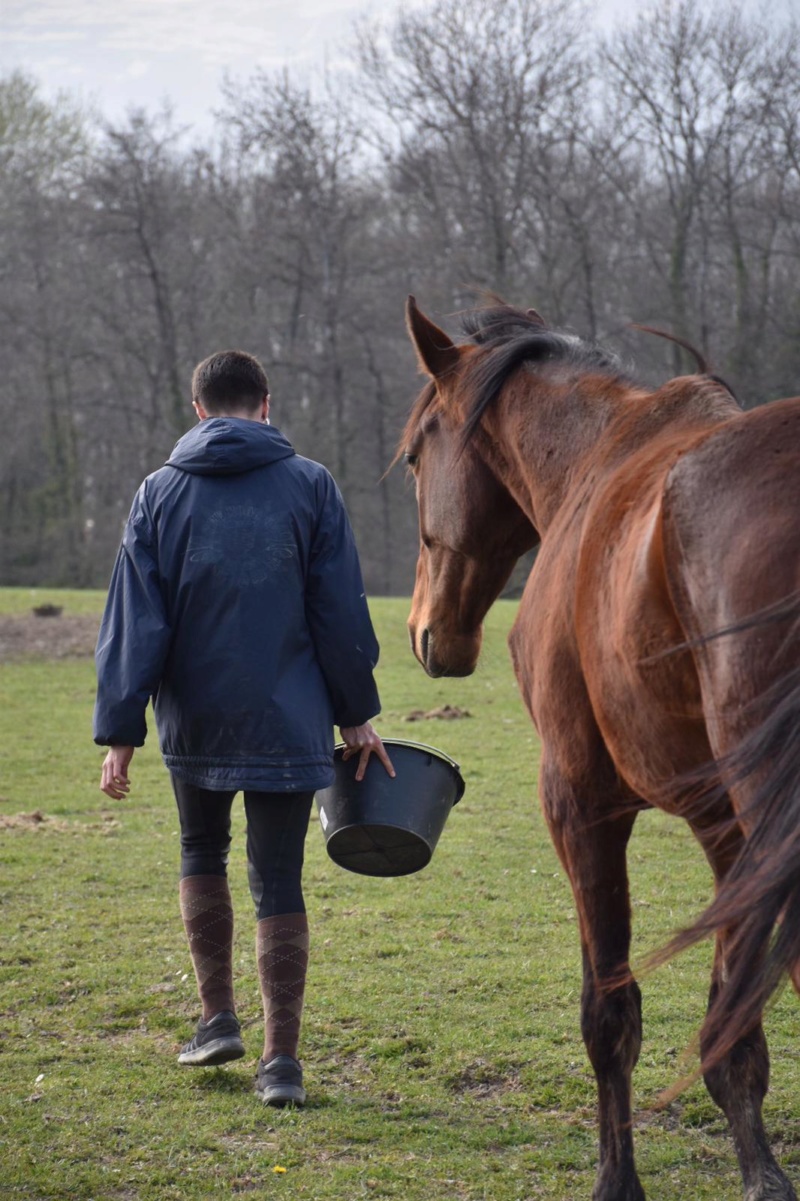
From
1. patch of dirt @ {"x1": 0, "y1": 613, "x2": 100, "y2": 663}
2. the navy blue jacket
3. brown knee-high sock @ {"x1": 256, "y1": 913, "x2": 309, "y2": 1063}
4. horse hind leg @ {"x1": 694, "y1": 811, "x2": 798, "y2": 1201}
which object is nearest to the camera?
horse hind leg @ {"x1": 694, "y1": 811, "x2": 798, "y2": 1201}

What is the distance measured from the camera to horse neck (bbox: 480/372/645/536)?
3139mm

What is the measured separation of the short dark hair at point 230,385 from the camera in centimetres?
388

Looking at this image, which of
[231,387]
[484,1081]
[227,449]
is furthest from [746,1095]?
[231,387]

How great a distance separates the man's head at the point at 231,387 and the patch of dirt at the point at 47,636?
1211 centimetres

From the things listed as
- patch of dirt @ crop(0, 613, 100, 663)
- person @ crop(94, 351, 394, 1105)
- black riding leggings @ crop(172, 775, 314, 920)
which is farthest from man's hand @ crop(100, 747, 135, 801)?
patch of dirt @ crop(0, 613, 100, 663)

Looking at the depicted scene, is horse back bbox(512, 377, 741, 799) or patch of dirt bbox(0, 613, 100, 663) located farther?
patch of dirt bbox(0, 613, 100, 663)

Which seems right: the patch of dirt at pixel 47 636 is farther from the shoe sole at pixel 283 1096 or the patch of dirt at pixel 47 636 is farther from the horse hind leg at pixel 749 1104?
the horse hind leg at pixel 749 1104

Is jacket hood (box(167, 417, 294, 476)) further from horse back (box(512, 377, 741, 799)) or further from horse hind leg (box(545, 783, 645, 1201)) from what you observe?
horse hind leg (box(545, 783, 645, 1201))

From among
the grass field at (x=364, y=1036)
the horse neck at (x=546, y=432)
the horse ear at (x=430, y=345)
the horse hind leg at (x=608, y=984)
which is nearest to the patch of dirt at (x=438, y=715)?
the grass field at (x=364, y=1036)

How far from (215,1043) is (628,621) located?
2.25 metres

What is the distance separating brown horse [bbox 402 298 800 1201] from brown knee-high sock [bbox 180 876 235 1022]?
1033 millimetres

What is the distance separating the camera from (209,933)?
3.89 metres

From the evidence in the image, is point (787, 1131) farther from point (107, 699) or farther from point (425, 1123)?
point (107, 699)

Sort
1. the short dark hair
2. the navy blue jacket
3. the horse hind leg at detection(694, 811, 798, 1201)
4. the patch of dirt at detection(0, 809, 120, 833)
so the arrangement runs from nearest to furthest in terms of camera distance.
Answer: the horse hind leg at detection(694, 811, 798, 1201)
the navy blue jacket
the short dark hair
the patch of dirt at detection(0, 809, 120, 833)
